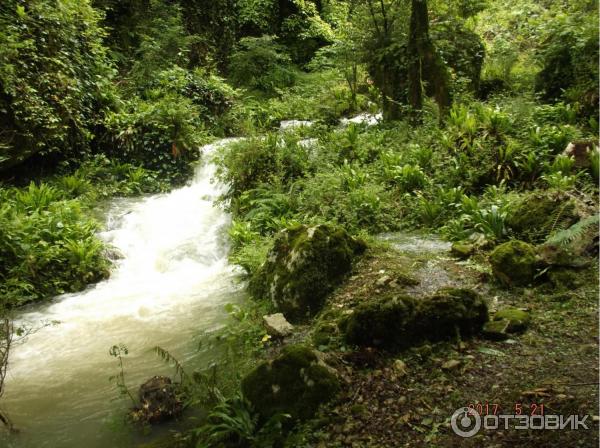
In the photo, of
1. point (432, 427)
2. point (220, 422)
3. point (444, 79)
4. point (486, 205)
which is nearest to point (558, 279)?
point (432, 427)

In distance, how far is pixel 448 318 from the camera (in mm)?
3941

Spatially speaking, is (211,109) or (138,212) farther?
(211,109)

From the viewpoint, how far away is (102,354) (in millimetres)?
5629

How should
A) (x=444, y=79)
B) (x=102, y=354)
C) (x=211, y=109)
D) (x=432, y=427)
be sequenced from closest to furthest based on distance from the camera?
(x=432, y=427), (x=102, y=354), (x=444, y=79), (x=211, y=109)

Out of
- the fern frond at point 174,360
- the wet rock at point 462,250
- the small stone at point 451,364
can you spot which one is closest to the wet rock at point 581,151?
the wet rock at point 462,250

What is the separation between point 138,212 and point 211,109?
646 cm

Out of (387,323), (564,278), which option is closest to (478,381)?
(387,323)

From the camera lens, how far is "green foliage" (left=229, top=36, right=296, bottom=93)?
19016 millimetres

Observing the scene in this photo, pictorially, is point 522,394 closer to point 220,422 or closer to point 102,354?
point 220,422

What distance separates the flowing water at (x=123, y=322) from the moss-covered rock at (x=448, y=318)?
2.62 m

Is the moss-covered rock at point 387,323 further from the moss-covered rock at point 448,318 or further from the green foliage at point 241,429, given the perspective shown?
the green foliage at point 241,429

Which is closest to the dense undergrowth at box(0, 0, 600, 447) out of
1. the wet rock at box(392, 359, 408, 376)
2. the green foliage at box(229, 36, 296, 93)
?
the wet rock at box(392, 359, 408, 376)

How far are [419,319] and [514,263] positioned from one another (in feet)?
5.54

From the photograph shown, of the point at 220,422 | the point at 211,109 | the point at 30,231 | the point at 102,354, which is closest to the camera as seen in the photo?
the point at 220,422
